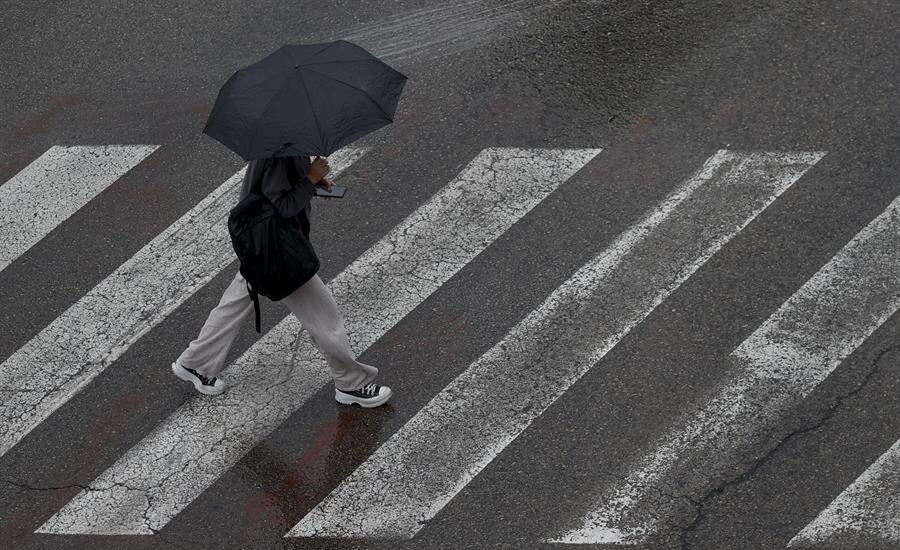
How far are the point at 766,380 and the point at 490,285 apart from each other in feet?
5.95

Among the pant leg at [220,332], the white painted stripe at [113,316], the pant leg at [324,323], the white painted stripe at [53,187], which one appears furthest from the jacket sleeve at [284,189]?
the white painted stripe at [53,187]

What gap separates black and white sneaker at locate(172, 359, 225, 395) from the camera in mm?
7727

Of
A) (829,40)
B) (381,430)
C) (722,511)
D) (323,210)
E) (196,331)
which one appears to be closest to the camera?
(722,511)

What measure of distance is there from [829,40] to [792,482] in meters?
3.89

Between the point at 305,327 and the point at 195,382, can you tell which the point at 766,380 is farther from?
the point at 195,382

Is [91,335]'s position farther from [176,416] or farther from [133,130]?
[133,130]

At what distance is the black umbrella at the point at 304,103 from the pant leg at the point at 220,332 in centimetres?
112

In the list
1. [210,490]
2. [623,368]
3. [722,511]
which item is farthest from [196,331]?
[722,511]

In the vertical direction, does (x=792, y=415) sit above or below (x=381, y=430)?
below

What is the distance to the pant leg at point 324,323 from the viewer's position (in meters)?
7.16

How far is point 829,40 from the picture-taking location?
31.0ft

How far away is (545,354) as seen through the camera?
7723mm

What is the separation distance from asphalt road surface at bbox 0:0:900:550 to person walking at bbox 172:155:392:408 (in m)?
0.16

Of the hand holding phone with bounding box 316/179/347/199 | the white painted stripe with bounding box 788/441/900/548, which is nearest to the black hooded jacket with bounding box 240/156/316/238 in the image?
the hand holding phone with bounding box 316/179/347/199
